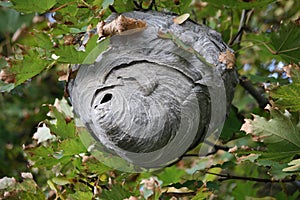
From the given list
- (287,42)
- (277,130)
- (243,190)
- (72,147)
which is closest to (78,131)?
(72,147)

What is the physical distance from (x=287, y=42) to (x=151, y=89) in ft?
1.42

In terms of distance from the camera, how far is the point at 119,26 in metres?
1.16

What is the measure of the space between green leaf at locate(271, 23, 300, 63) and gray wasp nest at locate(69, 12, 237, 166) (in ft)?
0.59

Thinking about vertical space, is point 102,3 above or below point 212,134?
above

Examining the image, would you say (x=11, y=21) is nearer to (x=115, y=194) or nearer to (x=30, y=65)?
(x=30, y=65)

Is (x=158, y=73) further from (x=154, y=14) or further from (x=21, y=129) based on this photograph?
(x=21, y=129)

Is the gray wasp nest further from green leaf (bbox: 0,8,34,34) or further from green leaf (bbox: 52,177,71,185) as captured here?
green leaf (bbox: 0,8,34,34)

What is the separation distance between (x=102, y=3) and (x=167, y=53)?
19cm

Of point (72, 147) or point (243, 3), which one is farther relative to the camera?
point (243, 3)

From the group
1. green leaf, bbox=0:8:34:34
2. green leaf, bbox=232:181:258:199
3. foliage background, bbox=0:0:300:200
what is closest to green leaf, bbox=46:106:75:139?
foliage background, bbox=0:0:300:200

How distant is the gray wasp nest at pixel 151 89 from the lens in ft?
3.63

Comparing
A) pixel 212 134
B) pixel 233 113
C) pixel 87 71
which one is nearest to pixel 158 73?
pixel 87 71

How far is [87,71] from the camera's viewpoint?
122 centimetres

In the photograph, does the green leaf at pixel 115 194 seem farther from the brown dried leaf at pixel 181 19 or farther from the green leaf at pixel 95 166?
the brown dried leaf at pixel 181 19
